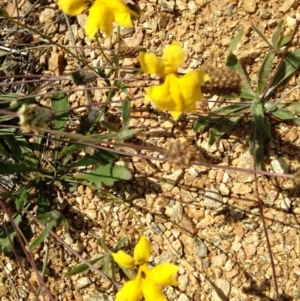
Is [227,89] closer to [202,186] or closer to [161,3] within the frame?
[202,186]

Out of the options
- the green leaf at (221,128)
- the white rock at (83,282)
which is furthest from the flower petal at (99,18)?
the white rock at (83,282)

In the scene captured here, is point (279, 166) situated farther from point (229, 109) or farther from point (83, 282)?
point (83, 282)

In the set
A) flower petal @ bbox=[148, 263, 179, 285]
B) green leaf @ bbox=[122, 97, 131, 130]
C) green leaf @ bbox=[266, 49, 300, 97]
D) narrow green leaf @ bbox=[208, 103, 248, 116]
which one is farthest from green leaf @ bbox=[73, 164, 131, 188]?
green leaf @ bbox=[266, 49, 300, 97]

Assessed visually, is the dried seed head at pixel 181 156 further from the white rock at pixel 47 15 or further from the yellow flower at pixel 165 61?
the white rock at pixel 47 15

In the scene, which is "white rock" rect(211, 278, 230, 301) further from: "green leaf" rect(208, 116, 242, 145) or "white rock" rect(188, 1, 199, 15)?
"white rock" rect(188, 1, 199, 15)

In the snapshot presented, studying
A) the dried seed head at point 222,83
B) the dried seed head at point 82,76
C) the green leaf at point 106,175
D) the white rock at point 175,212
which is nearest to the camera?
the dried seed head at point 222,83

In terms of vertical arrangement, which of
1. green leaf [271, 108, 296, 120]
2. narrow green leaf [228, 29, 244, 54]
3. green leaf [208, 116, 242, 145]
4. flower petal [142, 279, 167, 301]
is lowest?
flower petal [142, 279, 167, 301]

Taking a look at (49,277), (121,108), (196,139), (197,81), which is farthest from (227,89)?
(49,277)
